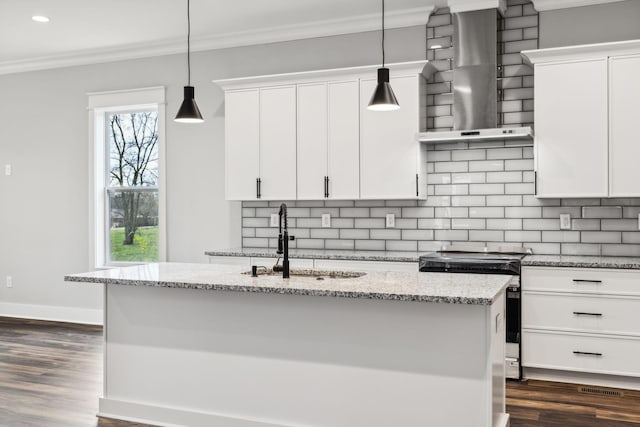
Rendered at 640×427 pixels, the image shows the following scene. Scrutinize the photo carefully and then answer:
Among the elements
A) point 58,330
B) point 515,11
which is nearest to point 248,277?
point 515,11

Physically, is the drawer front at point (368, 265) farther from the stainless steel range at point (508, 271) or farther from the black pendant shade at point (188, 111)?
the black pendant shade at point (188, 111)

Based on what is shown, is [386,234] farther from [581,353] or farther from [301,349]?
[301,349]

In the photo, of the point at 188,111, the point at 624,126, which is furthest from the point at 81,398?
the point at 624,126

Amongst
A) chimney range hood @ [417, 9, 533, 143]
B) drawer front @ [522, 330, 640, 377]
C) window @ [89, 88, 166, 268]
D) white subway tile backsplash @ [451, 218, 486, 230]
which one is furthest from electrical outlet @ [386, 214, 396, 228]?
window @ [89, 88, 166, 268]

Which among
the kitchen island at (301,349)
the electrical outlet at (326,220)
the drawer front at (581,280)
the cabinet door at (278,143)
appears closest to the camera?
the kitchen island at (301,349)

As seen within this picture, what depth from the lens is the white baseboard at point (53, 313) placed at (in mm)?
6230

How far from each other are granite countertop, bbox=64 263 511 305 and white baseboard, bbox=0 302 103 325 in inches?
119

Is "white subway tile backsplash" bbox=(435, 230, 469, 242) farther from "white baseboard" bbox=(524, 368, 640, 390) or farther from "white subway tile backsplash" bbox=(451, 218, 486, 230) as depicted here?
"white baseboard" bbox=(524, 368, 640, 390)

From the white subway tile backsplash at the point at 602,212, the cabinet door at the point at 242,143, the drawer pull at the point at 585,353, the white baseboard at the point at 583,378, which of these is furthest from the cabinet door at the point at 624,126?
the cabinet door at the point at 242,143

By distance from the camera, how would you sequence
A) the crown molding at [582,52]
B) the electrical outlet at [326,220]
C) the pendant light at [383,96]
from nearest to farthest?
the pendant light at [383,96]
the crown molding at [582,52]
the electrical outlet at [326,220]

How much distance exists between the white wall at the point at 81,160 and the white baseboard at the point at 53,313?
0.04 ft

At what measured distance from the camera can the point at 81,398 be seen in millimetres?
3832

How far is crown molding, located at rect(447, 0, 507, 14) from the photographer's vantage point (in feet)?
14.9

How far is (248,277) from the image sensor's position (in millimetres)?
3201
